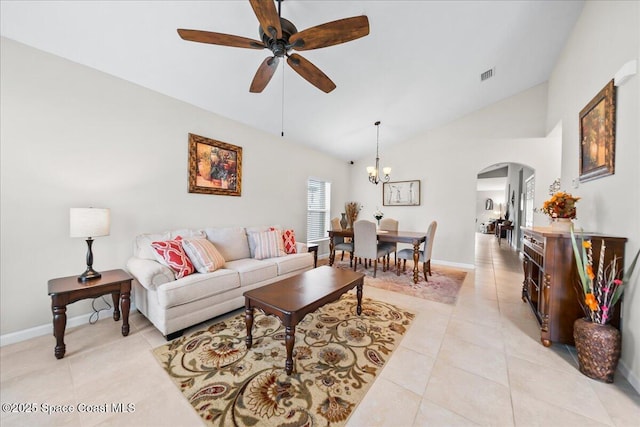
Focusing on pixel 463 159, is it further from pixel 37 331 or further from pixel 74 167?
pixel 37 331

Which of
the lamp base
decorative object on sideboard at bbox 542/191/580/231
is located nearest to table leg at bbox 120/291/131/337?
the lamp base

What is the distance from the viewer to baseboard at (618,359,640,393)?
4.90ft

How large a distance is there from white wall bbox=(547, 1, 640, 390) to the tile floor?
0.44 meters

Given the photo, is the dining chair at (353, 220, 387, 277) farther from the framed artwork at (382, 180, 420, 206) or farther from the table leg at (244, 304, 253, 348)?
the table leg at (244, 304, 253, 348)

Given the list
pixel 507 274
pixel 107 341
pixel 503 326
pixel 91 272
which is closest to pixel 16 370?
pixel 107 341

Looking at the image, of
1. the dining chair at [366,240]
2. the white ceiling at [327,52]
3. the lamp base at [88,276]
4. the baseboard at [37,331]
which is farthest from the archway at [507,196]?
the baseboard at [37,331]

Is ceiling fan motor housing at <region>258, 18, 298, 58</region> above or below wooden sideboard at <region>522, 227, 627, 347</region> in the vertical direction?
above

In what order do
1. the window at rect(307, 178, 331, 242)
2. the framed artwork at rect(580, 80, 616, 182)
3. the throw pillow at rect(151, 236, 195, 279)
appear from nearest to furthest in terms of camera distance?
1. the framed artwork at rect(580, 80, 616, 182)
2. the throw pillow at rect(151, 236, 195, 279)
3. the window at rect(307, 178, 331, 242)

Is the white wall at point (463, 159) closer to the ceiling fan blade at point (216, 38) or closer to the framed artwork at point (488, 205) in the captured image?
the ceiling fan blade at point (216, 38)

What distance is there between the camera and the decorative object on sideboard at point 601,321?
1539 millimetres

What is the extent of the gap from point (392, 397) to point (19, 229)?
10.9 feet

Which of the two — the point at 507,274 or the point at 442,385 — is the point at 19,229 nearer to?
the point at 442,385

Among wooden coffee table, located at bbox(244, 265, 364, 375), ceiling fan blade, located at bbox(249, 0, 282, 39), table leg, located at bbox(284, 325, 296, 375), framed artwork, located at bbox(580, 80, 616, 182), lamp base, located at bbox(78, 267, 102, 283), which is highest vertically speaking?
ceiling fan blade, located at bbox(249, 0, 282, 39)

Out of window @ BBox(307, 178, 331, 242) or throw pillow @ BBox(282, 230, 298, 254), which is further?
window @ BBox(307, 178, 331, 242)
